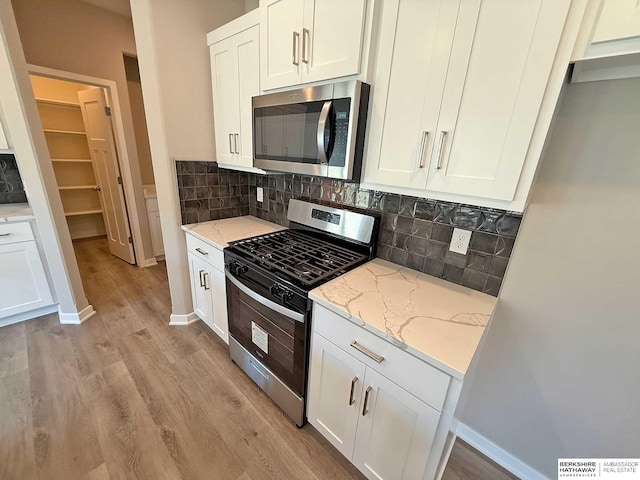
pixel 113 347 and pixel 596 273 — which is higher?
pixel 596 273

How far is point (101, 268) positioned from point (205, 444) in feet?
9.57

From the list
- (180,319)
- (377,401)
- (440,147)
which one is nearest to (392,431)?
(377,401)

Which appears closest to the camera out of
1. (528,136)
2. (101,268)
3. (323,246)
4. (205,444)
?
(528,136)

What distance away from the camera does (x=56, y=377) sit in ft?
5.62

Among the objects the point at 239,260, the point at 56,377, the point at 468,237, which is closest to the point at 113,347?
the point at 56,377

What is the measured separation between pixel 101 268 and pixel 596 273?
4463 mm

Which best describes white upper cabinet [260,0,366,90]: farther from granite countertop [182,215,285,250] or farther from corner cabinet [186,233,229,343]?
corner cabinet [186,233,229,343]

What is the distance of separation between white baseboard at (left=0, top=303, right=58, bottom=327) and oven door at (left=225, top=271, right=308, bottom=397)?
1.98 m

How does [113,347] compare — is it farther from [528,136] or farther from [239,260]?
[528,136]

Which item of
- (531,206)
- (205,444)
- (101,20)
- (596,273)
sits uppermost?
(101,20)

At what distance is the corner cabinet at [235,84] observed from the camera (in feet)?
5.01

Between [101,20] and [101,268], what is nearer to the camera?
[101,20]

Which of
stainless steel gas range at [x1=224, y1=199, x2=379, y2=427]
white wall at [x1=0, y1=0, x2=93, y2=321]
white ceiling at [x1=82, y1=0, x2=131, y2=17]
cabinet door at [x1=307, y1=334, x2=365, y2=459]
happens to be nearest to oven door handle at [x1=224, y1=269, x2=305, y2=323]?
stainless steel gas range at [x1=224, y1=199, x2=379, y2=427]

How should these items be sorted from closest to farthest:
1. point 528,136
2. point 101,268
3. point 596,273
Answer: point 528,136
point 596,273
point 101,268
